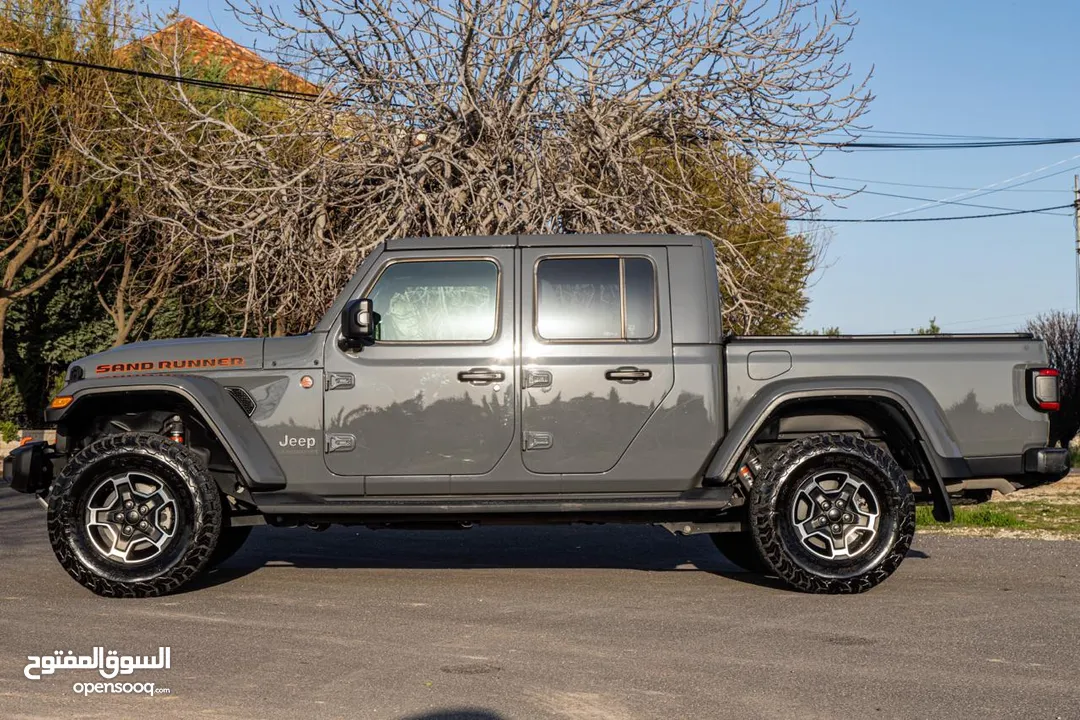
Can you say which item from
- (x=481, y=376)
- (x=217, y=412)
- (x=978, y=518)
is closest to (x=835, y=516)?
(x=481, y=376)

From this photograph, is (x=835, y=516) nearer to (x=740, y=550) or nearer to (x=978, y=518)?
(x=740, y=550)

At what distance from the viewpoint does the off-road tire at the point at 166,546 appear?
7371 mm

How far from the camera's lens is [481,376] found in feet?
24.8

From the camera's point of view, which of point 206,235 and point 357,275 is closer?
point 357,275

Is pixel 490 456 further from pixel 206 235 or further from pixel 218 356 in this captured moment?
pixel 206 235

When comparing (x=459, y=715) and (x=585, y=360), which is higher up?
(x=585, y=360)

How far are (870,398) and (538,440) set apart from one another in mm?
2013

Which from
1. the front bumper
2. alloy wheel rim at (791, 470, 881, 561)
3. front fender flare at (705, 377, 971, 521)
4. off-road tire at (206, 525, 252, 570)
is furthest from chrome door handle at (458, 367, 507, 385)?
the front bumper

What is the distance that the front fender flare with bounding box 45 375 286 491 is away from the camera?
7.35 m

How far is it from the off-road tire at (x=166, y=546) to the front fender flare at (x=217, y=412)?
27 cm

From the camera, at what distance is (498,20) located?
17.3 metres

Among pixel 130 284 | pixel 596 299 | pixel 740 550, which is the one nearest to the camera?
pixel 596 299

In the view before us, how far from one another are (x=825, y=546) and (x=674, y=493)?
97 cm

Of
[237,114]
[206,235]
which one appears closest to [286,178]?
[206,235]
